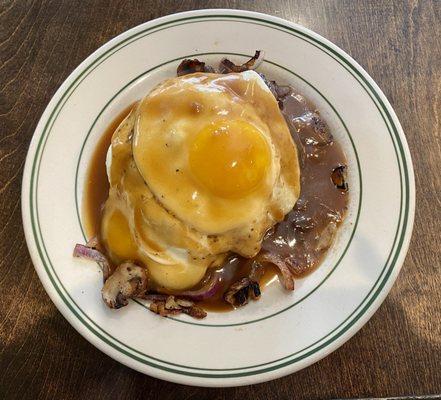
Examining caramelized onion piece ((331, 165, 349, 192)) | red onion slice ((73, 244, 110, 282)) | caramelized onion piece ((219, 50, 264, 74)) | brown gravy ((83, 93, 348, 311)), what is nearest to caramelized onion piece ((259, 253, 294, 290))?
brown gravy ((83, 93, 348, 311))

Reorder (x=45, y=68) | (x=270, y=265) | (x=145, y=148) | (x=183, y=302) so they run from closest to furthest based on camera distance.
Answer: (x=145, y=148) → (x=183, y=302) → (x=270, y=265) → (x=45, y=68)

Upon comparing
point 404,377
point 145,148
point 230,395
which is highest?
point 145,148

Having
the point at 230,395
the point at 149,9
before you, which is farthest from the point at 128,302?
the point at 149,9

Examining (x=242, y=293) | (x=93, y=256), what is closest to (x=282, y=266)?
(x=242, y=293)

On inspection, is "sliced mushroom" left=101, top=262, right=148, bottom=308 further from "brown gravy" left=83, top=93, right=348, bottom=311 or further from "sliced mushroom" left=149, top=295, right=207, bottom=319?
"brown gravy" left=83, top=93, right=348, bottom=311

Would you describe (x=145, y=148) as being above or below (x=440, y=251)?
above

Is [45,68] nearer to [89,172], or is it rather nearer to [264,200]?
[89,172]

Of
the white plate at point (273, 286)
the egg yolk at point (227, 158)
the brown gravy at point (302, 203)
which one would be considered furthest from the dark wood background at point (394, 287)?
the egg yolk at point (227, 158)
